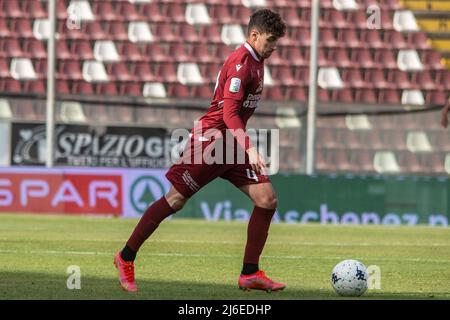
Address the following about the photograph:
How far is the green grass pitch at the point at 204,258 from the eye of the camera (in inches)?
357

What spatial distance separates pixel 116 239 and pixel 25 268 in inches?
190

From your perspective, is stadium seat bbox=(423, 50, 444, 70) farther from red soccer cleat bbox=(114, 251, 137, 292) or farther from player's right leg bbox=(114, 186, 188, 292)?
red soccer cleat bbox=(114, 251, 137, 292)

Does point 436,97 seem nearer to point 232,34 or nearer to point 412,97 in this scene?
point 412,97

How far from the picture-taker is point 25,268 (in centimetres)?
1075

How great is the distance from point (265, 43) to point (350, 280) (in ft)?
6.27

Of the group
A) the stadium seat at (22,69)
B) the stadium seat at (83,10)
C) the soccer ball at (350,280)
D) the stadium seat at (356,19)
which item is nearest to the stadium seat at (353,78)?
the stadium seat at (356,19)

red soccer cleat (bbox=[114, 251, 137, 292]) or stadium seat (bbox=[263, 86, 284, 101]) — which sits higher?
stadium seat (bbox=[263, 86, 284, 101])

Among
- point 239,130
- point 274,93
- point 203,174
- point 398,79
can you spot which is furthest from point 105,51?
point 239,130

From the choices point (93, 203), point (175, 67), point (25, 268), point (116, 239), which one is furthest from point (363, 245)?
point (175, 67)

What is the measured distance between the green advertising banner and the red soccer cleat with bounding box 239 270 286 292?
13220mm

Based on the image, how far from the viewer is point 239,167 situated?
364 inches

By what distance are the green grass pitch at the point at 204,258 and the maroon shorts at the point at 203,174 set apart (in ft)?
2.62

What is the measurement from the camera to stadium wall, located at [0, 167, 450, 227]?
22375 mm

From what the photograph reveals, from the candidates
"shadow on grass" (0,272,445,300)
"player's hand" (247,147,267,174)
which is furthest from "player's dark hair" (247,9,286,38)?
"shadow on grass" (0,272,445,300)
